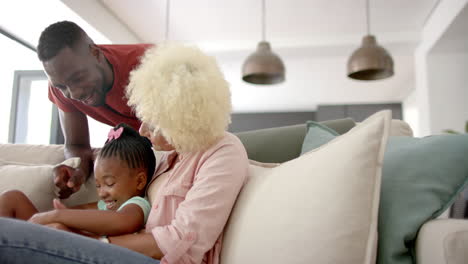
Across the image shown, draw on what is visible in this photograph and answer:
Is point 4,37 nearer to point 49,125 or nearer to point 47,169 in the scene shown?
point 49,125

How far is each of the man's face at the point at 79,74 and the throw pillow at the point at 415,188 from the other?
1.04m

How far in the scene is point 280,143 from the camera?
137cm

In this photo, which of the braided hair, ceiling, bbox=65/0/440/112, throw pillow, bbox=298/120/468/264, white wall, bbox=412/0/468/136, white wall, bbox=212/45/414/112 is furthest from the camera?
white wall, bbox=212/45/414/112

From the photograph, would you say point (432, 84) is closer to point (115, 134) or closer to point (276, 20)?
point (276, 20)

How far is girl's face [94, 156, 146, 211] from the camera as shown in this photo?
108 centimetres

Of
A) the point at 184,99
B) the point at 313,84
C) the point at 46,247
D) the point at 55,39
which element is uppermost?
the point at 313,84

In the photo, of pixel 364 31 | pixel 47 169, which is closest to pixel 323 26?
pixel 364 31

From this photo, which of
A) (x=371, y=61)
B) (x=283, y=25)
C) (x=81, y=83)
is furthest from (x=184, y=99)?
(x=283, y=25)

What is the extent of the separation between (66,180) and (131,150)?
0.37 m

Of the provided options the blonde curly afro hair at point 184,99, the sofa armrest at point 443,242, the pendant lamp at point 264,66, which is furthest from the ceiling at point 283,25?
the sofa armrest at point 443,242

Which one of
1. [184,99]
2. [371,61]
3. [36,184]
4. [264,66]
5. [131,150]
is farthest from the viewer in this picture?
[264,66]

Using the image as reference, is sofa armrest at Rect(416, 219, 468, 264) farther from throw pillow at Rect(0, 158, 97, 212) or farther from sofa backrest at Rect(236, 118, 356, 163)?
throw pillow at Rect(0, 158, 97, 212)

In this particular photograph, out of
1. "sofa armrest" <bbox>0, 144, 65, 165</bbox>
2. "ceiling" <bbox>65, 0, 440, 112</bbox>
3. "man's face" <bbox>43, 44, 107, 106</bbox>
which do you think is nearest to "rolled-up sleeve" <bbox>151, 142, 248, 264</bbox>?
"man's face" <bbox>43, 44, 107, 106</bbox>

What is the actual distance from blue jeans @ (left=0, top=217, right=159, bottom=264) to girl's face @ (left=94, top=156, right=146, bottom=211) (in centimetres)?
41
